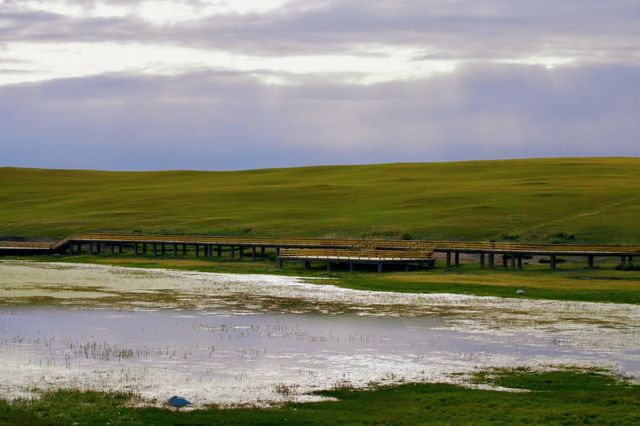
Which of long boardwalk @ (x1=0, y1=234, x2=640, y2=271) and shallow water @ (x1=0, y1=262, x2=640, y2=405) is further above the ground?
long boardwalk @ (x1=0, y1=234, x2=640, y2=271)

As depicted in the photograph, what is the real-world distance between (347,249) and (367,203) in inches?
1293

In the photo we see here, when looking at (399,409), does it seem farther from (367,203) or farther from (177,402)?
(367,203)

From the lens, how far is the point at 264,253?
293 ft

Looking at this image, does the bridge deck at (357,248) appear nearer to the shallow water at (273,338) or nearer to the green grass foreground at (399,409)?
the shallow water at (273,338)

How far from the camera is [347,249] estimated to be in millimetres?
82938

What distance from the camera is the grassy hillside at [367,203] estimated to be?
9369 cm

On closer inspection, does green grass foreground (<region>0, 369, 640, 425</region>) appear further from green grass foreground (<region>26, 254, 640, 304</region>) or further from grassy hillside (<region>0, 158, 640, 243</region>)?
grassy hillside (<region>0, 158, 640, 243</region>)

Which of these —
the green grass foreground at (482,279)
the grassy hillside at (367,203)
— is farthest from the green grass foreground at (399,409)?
the grassy hillside at (367,203)

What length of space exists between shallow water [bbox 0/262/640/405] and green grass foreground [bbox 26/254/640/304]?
10.5 feet

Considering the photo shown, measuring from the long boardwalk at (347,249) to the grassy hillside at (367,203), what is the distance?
20.3ft

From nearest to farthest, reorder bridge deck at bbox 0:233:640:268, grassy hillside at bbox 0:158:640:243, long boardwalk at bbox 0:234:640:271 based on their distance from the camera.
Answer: bridge deck at bbox 0:233:640:268 < long boardwalk at bbox 0:234:640:271 < grassy hillside at bbox 0:158:640:243

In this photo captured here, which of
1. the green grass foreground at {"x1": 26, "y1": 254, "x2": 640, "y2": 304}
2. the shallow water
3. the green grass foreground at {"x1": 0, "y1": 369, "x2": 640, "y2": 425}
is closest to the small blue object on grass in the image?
the green grass foreground at {"x1": 0, "y1": 369, "x2": 640, "y2": 425}

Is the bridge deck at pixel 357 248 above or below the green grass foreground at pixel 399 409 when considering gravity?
above

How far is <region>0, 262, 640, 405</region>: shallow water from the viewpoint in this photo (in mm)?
31312
